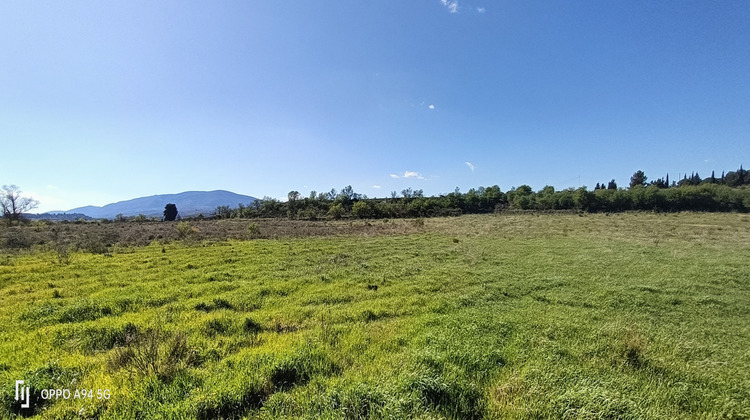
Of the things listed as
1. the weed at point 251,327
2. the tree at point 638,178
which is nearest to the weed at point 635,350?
the weed at point 251,327

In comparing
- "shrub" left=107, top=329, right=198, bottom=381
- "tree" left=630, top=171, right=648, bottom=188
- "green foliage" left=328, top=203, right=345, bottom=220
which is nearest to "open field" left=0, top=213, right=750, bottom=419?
"shrub" left=107, top=329, right=198, bottom=381

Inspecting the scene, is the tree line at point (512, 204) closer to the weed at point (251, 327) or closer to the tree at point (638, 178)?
the tree at point (638, 178)

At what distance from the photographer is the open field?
14.6 ft

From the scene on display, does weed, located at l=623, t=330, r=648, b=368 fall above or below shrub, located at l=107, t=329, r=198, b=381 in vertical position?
below

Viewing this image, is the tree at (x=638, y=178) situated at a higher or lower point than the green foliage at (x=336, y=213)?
higher

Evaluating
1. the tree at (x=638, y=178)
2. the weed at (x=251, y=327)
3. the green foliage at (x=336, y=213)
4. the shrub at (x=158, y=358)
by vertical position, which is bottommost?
the weed at (x=251, y=327)

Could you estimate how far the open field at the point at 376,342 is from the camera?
14.6 ft

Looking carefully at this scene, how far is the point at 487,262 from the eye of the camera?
18.4 metres

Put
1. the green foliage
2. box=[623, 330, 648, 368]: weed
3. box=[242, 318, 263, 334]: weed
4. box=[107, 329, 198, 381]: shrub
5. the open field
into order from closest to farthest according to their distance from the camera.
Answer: the open field, box=[107, 329, 198, 381]: shrub, box=[623, 330, 648, 368]: weed, box=[242, 318, 263, 334]: weed, the green foliage

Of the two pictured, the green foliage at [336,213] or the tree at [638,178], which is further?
the tree at [638,178]

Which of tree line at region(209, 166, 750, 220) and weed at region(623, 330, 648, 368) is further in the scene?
tree line at region(209, 166, 750, 220)

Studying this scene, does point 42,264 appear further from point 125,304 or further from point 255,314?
point 255,314

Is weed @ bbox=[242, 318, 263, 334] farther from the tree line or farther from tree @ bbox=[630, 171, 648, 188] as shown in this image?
tree @ bbox=[630, 171, 648, 188]

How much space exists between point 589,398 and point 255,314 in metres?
8.29
